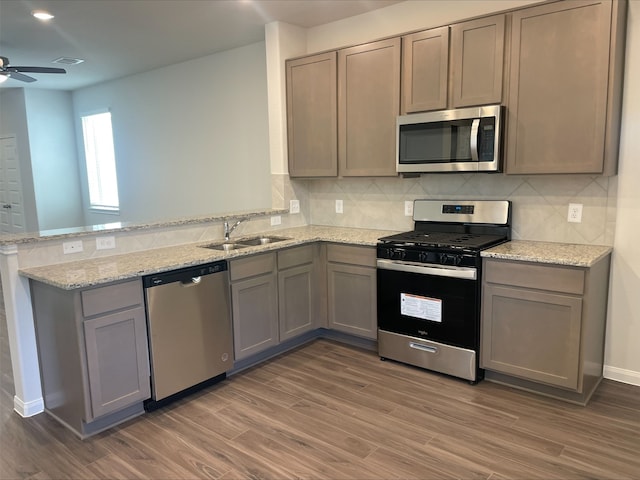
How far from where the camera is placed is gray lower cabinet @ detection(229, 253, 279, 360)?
3.16 metres

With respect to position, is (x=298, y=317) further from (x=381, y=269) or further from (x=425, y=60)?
(x=425, y=60)

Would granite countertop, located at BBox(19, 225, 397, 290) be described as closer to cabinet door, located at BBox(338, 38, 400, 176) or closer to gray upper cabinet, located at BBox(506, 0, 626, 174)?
cabinet door, located at BBox(338, 38, 400, 176)

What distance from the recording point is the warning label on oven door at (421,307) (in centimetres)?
307

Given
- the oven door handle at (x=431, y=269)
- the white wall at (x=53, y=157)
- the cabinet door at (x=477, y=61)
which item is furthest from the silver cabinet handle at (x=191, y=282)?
the white wall at (x=53, y=157)

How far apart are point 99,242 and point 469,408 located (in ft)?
8.23

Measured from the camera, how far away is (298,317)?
366 cm

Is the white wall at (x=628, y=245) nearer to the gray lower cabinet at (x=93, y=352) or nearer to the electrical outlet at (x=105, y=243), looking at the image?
the gray lower cabinet at (x=93, y=352)

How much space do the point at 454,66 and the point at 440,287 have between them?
58.2 inches

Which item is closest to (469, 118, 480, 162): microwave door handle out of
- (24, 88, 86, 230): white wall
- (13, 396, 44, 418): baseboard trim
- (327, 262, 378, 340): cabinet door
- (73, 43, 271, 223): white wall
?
(327, 262, 378, 340): cabinet door

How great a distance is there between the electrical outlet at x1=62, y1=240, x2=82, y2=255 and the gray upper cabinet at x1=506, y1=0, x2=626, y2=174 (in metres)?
2.76

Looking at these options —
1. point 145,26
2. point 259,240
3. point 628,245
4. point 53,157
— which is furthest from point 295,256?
point 53,157

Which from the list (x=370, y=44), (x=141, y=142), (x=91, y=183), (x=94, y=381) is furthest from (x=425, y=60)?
(x=91, y=183)

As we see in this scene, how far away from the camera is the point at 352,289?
3.61 meters

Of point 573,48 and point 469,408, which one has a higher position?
point 573,48
